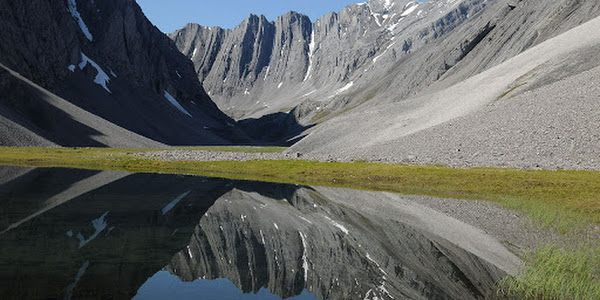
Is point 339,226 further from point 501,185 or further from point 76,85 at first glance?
point 76,85

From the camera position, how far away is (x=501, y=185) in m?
46.7

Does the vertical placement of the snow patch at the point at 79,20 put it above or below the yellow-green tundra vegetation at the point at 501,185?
above

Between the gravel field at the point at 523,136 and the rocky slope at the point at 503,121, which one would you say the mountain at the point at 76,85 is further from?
the gravel field at the point at 523,136

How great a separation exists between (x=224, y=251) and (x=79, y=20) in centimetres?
19388

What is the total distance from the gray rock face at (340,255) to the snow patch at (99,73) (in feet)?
468

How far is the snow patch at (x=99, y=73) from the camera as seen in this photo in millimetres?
160750

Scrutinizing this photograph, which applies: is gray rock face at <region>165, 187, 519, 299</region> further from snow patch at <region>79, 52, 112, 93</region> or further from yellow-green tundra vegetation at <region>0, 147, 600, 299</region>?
snow patch at <region>79, 52, 112, 93</region>

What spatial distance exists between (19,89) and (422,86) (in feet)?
427

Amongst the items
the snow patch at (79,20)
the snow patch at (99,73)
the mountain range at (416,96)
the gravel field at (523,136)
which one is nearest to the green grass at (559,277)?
the gravel field at (523,136)

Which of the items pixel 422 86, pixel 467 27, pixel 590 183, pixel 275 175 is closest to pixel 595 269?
pixel 590 183

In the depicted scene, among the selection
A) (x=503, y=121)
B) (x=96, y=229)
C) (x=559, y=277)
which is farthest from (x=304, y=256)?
(x=503, y=121)

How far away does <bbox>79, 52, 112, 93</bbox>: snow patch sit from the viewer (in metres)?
161

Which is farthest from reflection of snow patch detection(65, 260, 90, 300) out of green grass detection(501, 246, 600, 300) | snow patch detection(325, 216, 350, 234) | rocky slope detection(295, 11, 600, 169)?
rocky slope detection(295, 11, 600, 169)

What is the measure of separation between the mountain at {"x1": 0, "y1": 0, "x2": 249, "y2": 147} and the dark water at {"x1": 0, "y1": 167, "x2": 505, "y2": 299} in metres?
79.1
